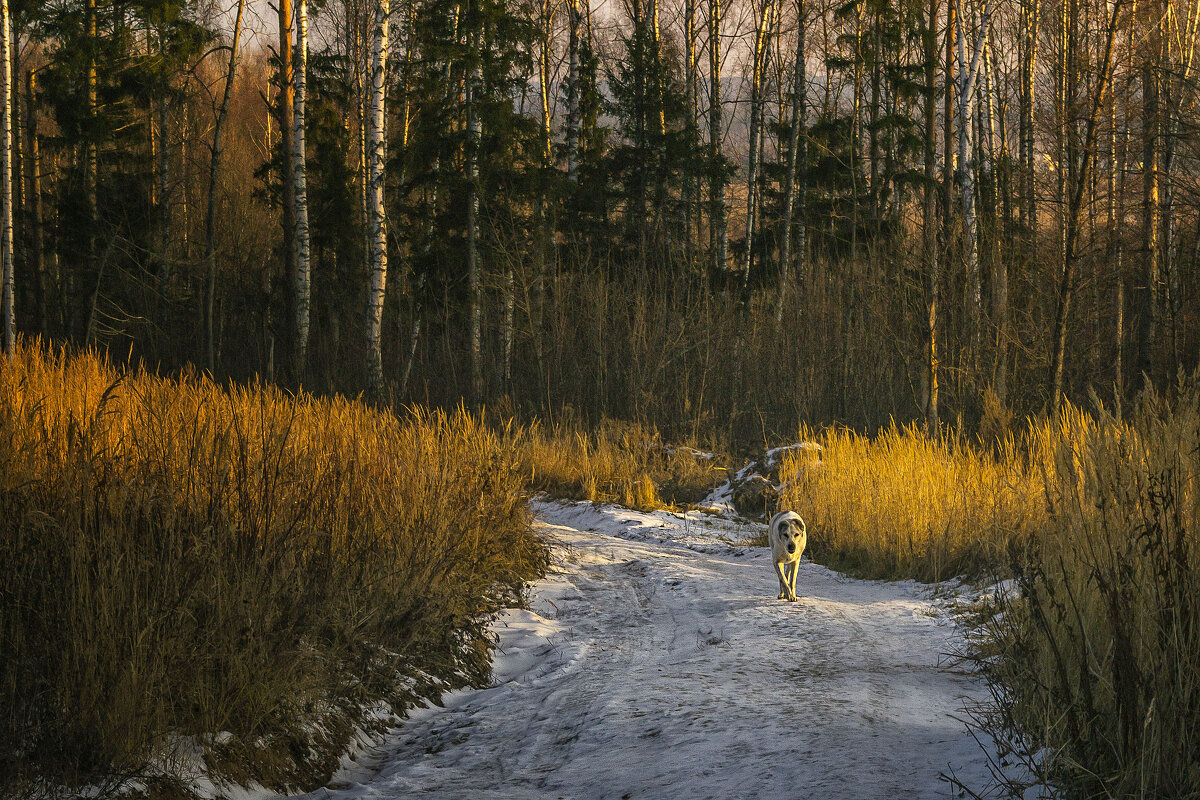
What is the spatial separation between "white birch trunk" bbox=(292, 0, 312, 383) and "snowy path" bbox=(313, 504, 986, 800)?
12.4 meters

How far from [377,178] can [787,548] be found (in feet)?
38.8

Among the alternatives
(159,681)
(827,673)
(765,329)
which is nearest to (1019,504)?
(827,673)

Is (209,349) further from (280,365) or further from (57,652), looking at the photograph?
(57,652)

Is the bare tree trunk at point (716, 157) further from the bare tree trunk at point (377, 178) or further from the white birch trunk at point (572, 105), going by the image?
the bare tree trunk at point (377, 178)

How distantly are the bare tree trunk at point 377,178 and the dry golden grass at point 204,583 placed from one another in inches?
387

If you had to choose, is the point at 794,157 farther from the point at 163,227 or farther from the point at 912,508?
the point at 912,508

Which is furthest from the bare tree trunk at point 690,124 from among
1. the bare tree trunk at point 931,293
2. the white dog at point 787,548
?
the white dog at point 787,548

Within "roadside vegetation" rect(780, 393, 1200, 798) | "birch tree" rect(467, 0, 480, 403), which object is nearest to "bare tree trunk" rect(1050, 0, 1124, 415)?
"roadside vegetation" rect(780, 393, 1200, 798)

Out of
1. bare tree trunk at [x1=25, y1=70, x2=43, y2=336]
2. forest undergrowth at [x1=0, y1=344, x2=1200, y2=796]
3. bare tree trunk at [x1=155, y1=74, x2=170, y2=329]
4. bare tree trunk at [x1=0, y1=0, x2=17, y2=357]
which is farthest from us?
bare tree trunk at [x1=155, y1=74, x2=170, y2=329]

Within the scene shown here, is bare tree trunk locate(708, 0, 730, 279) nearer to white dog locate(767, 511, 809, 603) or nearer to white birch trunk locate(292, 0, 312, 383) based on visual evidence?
white birch trunk locate(292, 0, 312, 383)

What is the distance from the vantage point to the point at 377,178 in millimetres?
16281

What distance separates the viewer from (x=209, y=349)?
22.5 metres

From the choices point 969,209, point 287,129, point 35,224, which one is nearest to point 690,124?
point 287,129

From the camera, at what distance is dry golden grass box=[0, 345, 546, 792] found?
11.4ft
